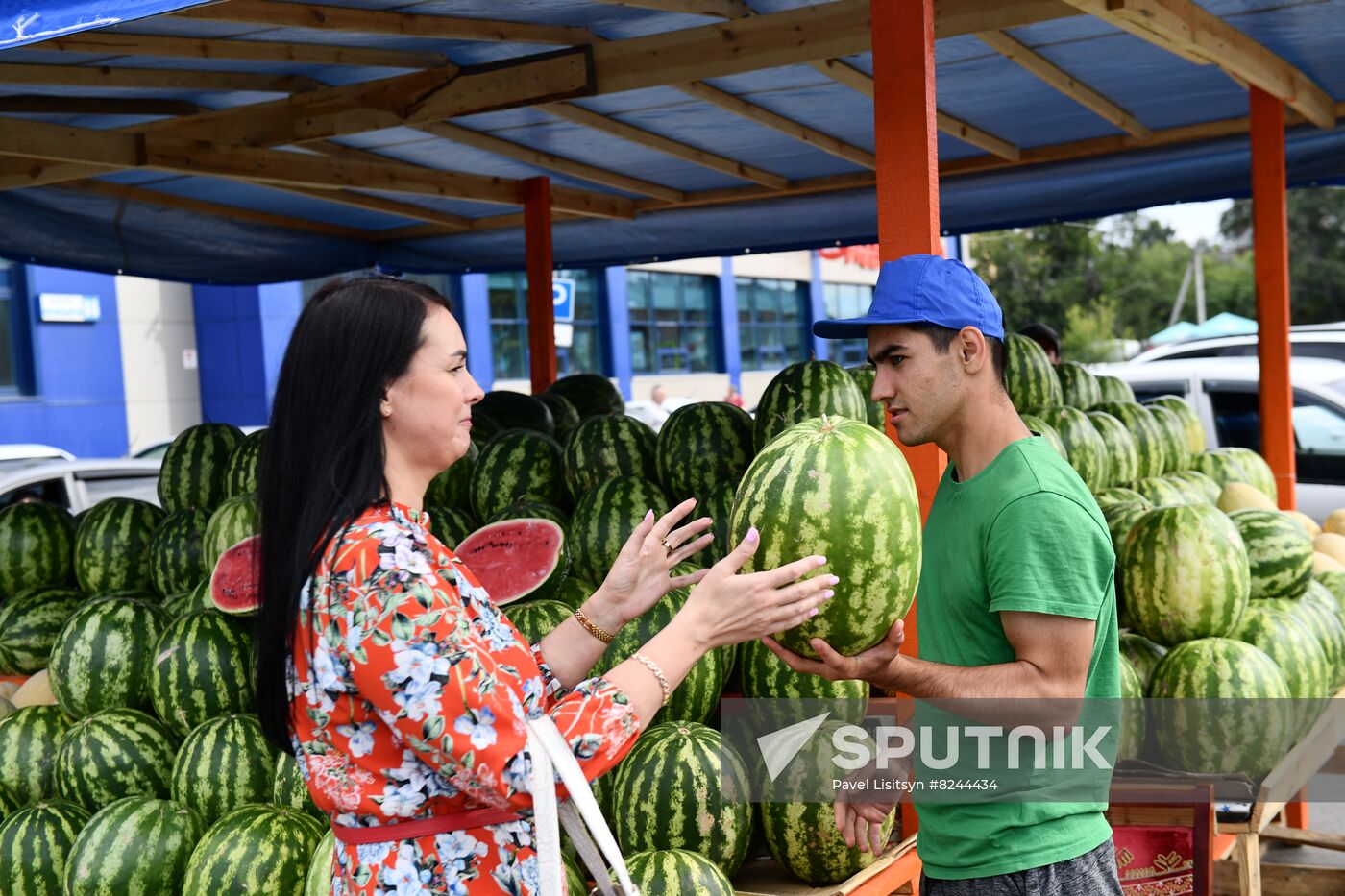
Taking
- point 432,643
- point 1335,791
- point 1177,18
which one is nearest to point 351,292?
point 432,643

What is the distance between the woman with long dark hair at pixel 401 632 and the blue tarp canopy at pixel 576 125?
973 millimetres

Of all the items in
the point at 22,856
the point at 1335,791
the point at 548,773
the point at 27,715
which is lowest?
the point at 1335,791

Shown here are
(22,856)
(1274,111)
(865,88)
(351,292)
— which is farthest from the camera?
(1274,111)

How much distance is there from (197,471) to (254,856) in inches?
90.1

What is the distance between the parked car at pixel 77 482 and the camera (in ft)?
26.9

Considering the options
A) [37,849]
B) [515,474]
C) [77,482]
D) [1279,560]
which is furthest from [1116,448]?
[77,482]

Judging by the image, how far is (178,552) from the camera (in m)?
4.66

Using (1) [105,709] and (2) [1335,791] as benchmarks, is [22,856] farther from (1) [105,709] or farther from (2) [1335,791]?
(2) [1335,791]

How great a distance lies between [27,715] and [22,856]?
0.68 meters

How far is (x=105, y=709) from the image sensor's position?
3984 millimetres

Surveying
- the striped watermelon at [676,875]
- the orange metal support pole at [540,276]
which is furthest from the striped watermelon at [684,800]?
the orange metal support pole at [540,276]

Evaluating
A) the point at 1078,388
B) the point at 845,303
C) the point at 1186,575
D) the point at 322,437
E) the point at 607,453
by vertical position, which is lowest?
the point at 1186,575

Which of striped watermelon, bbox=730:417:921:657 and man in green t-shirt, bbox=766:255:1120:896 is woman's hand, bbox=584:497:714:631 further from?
man in green t-shirt, bbox=766:255:1120:896

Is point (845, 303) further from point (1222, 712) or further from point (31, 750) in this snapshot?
point (31, 750)
